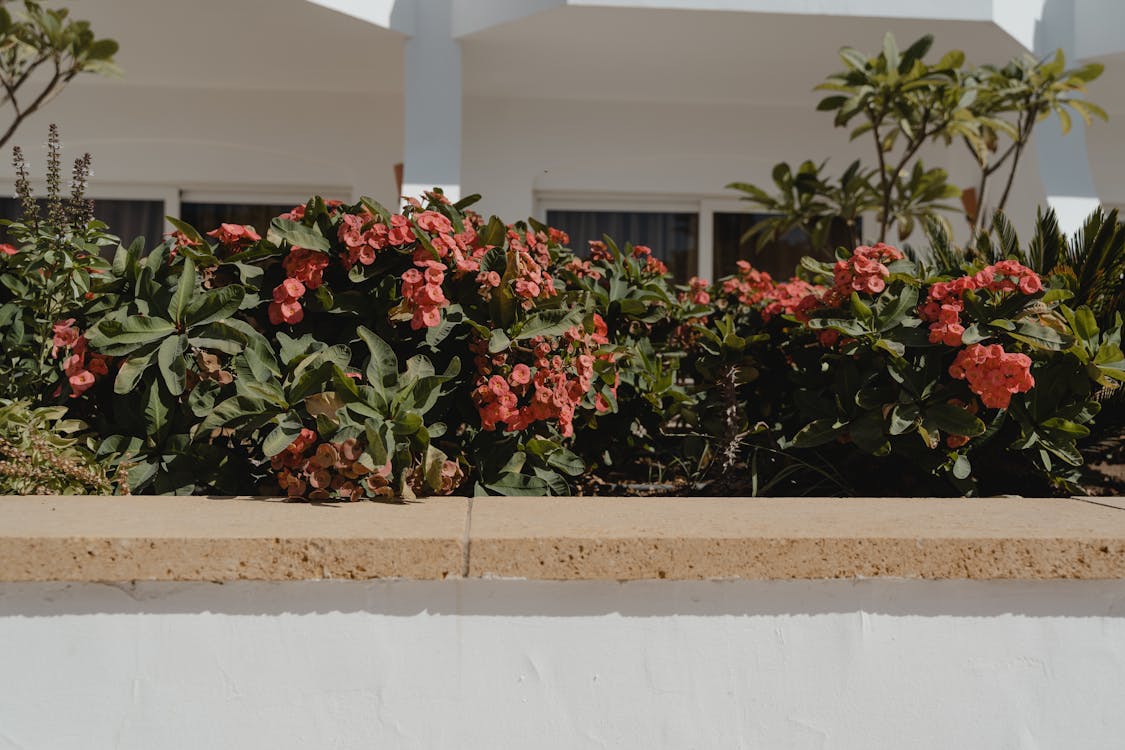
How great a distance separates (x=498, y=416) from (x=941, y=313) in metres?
1.03

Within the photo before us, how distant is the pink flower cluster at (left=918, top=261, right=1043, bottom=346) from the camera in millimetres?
2021

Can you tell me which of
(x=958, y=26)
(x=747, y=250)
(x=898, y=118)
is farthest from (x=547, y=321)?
(x=747, y=250)

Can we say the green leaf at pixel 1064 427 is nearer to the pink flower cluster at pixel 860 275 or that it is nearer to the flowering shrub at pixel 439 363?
the flowering shrub at pixel 439 363

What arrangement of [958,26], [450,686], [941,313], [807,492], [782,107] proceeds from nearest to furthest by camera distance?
[450,686] → [941,313] → [807,492] → [958,26] → [782,107]

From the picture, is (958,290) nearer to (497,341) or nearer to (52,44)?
(497,341)

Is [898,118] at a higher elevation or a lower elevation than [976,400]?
higher

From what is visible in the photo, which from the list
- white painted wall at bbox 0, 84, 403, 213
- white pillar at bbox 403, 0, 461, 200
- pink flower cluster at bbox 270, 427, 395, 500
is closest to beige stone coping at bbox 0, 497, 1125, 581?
pink flower cluster at bbox 270, 427, 395, 500

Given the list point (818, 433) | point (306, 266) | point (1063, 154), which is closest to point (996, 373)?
point (818, 433)

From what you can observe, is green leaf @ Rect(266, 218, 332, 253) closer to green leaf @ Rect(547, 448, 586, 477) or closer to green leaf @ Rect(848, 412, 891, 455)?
green leaf @ Rect(547, 448, 586, 477)

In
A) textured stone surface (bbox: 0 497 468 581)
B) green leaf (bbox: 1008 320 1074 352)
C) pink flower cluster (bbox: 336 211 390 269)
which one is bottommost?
textured stone surface (bbox: 0 497 468 581)

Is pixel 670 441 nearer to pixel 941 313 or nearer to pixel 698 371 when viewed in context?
pixel 698 371

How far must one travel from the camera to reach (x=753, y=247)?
7.03 m

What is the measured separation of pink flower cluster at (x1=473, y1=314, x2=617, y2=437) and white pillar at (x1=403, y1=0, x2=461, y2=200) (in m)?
3.58

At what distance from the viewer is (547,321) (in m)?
2.01
